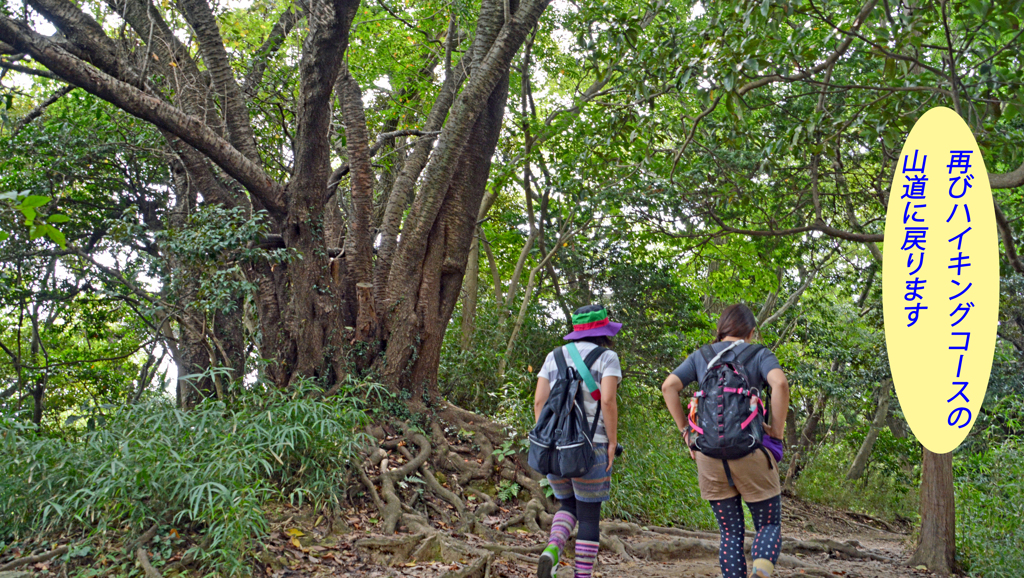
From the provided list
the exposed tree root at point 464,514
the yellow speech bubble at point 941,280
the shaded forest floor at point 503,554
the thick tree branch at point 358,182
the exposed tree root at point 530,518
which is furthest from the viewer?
the thick tree branch at point 358,182

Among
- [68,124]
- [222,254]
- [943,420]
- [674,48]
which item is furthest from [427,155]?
[943,420]

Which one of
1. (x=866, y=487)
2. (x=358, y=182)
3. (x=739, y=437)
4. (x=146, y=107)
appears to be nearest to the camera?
(x=739, y=437)

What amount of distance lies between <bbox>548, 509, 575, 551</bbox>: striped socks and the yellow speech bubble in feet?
7.57

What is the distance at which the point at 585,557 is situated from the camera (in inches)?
160

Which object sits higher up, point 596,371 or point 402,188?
point 402,188

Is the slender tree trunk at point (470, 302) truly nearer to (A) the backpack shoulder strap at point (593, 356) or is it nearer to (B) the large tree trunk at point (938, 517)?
(B) the large tree trunk at point (938, 517)

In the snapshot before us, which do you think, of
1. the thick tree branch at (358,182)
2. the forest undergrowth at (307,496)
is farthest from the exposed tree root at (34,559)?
the thick tree branch at (358,182)

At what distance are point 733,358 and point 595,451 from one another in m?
0.98

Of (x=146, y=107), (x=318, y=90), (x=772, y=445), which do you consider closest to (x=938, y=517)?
(x=772, y=445)

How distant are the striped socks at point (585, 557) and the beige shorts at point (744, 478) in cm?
76

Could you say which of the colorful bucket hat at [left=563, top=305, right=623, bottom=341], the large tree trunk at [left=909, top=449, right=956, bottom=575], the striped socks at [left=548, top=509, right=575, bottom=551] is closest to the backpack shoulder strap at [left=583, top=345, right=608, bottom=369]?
the colorful bucket hat at [left=563, top=305, right=623, bottom=341]

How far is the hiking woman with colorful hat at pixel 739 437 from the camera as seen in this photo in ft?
12.2

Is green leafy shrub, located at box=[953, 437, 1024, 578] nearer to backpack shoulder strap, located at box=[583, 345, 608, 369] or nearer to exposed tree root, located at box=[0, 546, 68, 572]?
backpack shoulder strap, located at box=[583, 345, 608, 369]

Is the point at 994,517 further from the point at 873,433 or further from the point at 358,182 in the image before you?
the point at 873,433
